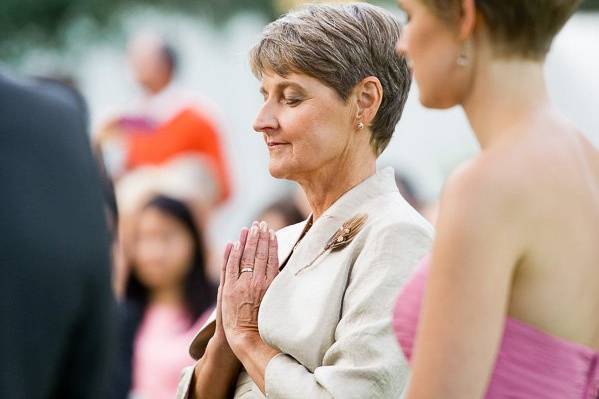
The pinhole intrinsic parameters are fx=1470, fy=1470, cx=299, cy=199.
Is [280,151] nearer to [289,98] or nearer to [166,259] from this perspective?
[289,98]

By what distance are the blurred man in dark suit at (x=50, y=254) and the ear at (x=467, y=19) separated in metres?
0.77

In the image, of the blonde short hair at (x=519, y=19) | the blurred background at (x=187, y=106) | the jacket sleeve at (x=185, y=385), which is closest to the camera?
the blonde short hair at (x=519, y=19)

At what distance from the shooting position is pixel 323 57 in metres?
3.72

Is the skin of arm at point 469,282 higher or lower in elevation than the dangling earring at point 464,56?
lower

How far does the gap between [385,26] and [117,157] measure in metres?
7.24

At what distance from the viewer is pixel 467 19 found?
279cm

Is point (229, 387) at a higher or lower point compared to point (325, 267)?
lower

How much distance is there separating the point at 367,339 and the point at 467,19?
939 millimetres

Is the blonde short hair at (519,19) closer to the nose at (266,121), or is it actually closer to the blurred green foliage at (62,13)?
the nose at (266,121)

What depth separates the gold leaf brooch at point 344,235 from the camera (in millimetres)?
3674

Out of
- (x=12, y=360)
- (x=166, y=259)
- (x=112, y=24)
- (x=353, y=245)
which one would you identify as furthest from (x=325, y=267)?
(x=112, y=24)

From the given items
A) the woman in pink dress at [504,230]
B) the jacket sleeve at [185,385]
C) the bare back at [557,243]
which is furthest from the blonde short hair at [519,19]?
the jacket sleeve at [185,385]

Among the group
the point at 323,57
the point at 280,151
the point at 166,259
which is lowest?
the point at 166,259

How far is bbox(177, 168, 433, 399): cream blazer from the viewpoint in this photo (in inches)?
135
